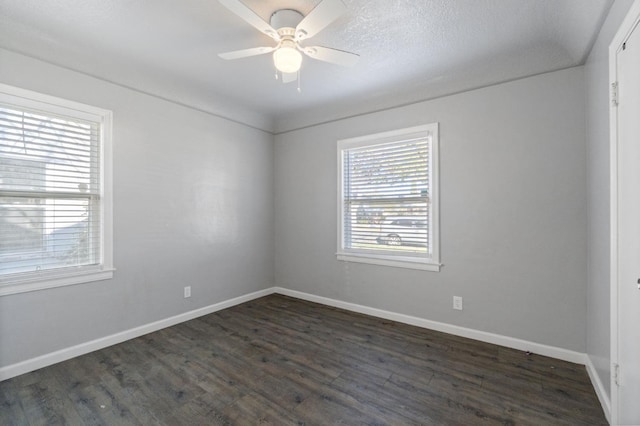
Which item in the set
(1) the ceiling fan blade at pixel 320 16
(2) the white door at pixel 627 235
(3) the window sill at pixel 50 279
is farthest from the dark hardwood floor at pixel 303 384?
(1) the ceiling fan blade at pixel 320 16

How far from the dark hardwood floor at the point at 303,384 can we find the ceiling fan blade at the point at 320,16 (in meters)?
2.39

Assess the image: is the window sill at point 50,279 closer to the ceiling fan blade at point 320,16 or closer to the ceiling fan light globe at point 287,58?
the ceiling fan light globe at point 287,58

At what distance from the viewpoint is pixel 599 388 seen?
1986 millimetres

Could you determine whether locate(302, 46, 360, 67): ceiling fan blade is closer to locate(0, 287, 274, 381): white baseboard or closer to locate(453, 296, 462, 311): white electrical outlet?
locate(453, 296, 462, 311): white electrical outlet

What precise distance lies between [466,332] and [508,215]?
1.21 m

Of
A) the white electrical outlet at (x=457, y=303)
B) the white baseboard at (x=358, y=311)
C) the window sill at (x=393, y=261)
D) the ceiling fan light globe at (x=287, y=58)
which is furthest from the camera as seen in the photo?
the window sill at (x=393, y=261)

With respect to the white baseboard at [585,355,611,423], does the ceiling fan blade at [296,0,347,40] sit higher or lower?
higher

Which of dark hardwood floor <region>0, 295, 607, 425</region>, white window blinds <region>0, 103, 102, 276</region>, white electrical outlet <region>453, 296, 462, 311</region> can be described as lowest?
dark hardwood floor <region>0, 295, 607, 425</region>

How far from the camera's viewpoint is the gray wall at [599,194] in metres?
1.85

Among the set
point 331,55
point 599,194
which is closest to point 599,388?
point 599,194

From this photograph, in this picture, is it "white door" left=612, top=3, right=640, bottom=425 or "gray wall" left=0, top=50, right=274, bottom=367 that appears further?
"gray wall" left=0, top=50, right=274, bottom=367

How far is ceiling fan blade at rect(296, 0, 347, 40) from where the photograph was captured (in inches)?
63.4

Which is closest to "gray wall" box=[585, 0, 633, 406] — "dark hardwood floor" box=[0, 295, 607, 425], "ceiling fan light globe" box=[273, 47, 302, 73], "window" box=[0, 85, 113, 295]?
"dark hardwood floor" box=[0, 295, 607, 425]

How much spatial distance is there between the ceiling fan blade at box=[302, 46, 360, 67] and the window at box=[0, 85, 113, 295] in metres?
2.04
